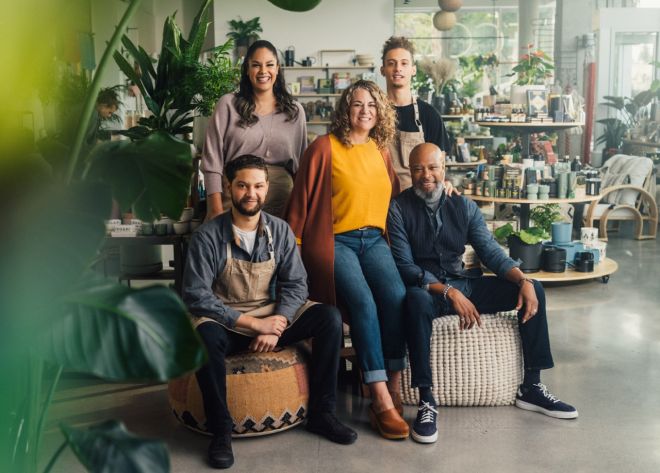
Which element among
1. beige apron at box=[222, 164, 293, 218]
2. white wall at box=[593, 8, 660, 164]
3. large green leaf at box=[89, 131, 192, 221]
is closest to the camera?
large green leaf at box=[89, 131, 192, 221]

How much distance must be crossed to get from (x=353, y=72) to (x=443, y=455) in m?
10.5

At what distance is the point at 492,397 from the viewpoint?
366cm

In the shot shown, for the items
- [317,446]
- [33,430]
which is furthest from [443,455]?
[33,430]

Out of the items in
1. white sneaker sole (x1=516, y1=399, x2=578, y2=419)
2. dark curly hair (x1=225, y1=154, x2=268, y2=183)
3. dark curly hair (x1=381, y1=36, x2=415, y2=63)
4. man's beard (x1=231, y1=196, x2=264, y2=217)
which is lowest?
white sneaker sole (x1=516, y1=399, x2=578, y2=419)

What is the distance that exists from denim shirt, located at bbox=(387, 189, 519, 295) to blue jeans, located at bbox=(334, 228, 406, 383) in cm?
7

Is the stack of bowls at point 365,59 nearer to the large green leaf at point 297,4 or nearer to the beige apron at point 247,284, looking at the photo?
the beige apron at point 247,284

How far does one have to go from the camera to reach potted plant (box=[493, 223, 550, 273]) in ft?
19.2

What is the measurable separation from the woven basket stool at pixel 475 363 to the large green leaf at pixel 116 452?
→ 2.46m

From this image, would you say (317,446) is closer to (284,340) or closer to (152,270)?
(284,340)

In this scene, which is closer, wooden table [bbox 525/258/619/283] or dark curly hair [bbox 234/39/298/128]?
dark curly hair [bbox 234/39/298/128]

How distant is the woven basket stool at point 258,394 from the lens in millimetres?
3262

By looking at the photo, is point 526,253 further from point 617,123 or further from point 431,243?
point 617,123

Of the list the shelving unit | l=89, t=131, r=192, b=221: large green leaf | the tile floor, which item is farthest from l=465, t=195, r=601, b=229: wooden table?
the shelving unit

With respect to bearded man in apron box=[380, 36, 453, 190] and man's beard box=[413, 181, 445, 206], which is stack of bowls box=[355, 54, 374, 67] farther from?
man's beard box=[413, 181, 445, 206]
